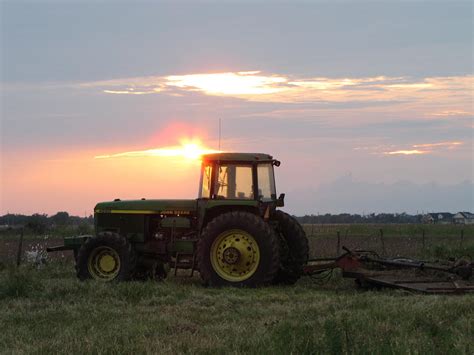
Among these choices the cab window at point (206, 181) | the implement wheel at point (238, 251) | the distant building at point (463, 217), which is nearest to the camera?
the implement wheel at point (238, 251)

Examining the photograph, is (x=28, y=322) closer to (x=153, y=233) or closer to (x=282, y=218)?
(x=153, y=233)

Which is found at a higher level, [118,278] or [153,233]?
[153,233]

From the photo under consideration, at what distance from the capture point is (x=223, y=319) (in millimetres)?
9047

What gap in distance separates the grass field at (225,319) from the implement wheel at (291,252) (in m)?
0.79

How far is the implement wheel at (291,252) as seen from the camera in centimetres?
1347

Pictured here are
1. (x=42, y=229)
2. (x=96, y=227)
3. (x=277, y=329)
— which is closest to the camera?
(x=277, y=329)

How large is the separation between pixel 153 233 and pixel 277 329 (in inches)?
267

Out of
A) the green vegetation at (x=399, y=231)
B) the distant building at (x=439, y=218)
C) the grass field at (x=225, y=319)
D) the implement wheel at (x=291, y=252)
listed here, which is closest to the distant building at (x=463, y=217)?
the distant building at (x=439, y=218)

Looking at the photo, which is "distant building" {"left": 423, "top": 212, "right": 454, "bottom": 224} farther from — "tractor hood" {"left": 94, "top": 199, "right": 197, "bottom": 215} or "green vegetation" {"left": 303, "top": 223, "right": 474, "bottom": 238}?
"tractor hood" {"left": 94, "top": 199, "right": 197, "bottom": 215}

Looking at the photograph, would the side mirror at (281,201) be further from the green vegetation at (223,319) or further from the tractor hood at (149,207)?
the green vegetation at (223,319)

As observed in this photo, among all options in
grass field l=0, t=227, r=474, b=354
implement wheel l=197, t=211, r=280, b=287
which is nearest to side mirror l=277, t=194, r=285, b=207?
implement wheel l=197, t=211, r=280, b=287

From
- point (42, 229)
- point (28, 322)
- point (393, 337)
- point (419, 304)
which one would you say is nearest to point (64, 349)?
point (28, 322)

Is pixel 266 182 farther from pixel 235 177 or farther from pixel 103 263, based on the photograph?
pixel 103 263

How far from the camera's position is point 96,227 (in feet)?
47.5
